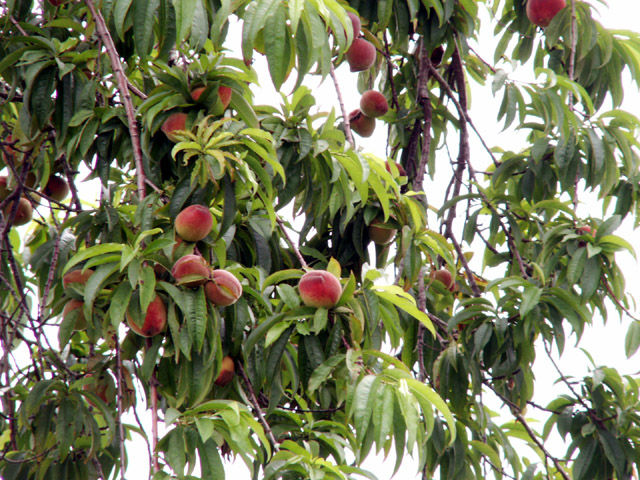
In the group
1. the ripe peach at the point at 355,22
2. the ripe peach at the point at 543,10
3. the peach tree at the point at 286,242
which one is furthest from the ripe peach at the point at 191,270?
the ripe peach at the point at 543,10

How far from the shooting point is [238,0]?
1.56 metres

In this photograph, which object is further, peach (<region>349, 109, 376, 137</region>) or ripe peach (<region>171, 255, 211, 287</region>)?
peach (<region>349, 109, 376, 137</region>)

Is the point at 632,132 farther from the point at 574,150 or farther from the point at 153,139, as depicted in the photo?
the point at 153,139

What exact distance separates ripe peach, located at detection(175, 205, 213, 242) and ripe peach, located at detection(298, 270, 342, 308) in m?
0.21

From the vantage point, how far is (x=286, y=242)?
2.12m

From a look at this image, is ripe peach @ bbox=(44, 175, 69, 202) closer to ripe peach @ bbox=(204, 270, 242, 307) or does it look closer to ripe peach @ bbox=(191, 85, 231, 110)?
ripe peach @ bbox=(191, 85, 231, 110)

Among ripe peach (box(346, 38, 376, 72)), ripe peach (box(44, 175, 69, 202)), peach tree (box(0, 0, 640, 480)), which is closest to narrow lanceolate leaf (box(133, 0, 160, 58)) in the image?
peach tree (box(0, 0, 640, 480))

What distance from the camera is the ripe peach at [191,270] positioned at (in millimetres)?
1389

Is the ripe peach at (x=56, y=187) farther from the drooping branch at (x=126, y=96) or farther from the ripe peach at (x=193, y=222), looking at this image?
the ripe peach at (x=193, y=222)

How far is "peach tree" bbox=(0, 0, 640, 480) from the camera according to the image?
142 centimetres

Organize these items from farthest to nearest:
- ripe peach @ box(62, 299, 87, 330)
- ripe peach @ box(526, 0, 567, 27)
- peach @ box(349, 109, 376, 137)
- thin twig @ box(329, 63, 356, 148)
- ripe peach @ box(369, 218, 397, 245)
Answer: peach @ box(349, 109, 376, 137) → ripe peach @ box(526, 0, 567, 27) → ripe peach @ box(369, 218, 397, 245) → thin twig @ box(329, 63, 356, 148) → ripe peach @ box(62, 299, 87, 330)

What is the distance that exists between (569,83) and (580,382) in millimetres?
884

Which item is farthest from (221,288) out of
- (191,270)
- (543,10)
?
(543,10)

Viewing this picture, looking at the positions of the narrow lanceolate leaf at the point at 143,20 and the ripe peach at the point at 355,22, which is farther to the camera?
the ripe peach at the point at 355,22
